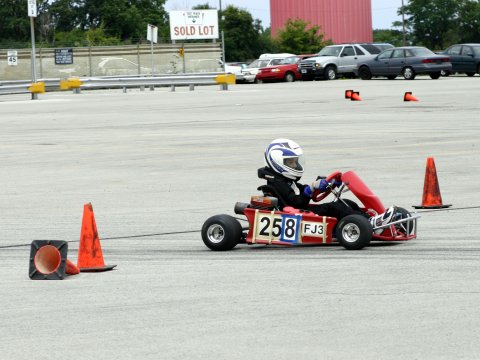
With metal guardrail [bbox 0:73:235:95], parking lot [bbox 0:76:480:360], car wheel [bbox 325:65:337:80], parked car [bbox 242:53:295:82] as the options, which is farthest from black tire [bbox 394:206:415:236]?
parked car [bbox 242:53:295:82]

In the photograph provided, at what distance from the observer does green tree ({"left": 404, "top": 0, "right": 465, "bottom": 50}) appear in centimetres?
11050

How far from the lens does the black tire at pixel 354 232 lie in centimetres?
966

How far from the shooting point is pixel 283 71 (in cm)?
5484

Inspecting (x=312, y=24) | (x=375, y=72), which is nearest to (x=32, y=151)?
(x=375, y=72)

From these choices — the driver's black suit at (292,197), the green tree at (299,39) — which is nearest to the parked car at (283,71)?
the green tree at (299,39)

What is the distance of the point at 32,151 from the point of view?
2097cm

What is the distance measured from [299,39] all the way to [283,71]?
3492 cm

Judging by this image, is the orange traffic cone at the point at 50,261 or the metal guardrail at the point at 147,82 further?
the metal guardrail at the point at 147,82

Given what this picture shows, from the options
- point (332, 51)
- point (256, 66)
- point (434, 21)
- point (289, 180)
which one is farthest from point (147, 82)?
point (434, 21)

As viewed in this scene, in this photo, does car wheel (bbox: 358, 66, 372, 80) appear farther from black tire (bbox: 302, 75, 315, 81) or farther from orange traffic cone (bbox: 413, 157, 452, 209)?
orange traffic cone (bbox: 413, 157, 452, 209)

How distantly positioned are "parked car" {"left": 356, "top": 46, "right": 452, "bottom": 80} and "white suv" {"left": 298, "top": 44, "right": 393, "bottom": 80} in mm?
3236

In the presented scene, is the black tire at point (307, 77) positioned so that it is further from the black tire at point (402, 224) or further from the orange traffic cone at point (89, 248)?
the orange traffic cone at point (89, 248)

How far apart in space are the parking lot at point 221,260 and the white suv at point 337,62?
28448mm

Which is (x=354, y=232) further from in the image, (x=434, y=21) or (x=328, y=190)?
(x=434, y=21)
